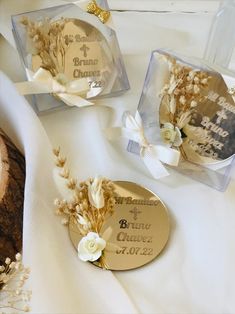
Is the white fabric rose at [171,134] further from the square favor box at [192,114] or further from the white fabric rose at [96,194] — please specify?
the white fabric rose at [96,194]

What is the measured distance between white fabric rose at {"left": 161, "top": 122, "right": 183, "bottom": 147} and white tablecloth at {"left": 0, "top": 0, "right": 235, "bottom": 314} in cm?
5

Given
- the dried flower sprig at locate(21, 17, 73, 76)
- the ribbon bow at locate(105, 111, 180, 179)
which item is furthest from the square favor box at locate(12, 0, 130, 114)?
the ribbon bow at locate(105, 111, 180, 179)

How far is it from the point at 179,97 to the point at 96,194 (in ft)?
0.63

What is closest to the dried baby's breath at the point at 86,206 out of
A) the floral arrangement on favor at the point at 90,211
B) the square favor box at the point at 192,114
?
the floral arrangement on favor at the point at 90,211

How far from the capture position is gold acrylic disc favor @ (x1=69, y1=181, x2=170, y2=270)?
0.71m

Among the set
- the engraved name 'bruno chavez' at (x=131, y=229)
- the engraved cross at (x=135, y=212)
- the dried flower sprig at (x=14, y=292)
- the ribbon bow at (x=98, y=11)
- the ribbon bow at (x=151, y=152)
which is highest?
the ribbon bow at (x=98, y=11)

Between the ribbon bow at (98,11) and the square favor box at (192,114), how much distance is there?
137 mm

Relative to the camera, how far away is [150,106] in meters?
0.81

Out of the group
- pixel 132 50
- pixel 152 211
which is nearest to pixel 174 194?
pixel 152 211

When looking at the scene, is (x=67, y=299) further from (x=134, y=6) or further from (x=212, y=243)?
(x=134, y=6)

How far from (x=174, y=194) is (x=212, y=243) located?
0.09 meters

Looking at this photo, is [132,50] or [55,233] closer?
[55,233]

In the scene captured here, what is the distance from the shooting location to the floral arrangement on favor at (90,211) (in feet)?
2.30

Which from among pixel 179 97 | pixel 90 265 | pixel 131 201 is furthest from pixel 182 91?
pixel 90 265
